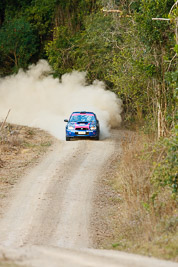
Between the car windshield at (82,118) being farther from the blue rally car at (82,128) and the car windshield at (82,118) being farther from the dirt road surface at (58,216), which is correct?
the dirt road surface at (58,216)

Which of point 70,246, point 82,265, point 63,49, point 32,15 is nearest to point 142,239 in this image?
point 70,246

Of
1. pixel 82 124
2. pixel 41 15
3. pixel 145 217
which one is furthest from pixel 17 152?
pixel 41 15

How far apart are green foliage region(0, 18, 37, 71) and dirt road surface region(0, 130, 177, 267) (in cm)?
2138

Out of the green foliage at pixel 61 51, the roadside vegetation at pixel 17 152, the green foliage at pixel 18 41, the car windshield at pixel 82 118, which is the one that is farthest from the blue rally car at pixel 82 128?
the green foliage at pixel 18 41

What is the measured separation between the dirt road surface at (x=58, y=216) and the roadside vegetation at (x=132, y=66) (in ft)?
3.64

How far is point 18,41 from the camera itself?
46.7 metres

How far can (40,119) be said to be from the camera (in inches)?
1561

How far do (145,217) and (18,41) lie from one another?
34512 millimetres

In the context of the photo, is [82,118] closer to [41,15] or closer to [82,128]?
[82,128]

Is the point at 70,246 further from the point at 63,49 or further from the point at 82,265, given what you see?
the point at 63,49

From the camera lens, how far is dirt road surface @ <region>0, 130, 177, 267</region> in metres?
10.8

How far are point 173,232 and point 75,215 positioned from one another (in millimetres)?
4162

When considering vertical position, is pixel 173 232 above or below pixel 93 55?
below

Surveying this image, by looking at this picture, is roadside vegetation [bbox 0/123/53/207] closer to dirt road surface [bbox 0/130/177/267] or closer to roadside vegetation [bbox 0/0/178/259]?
roadside vegetation [bbox 0/0/178/259]
